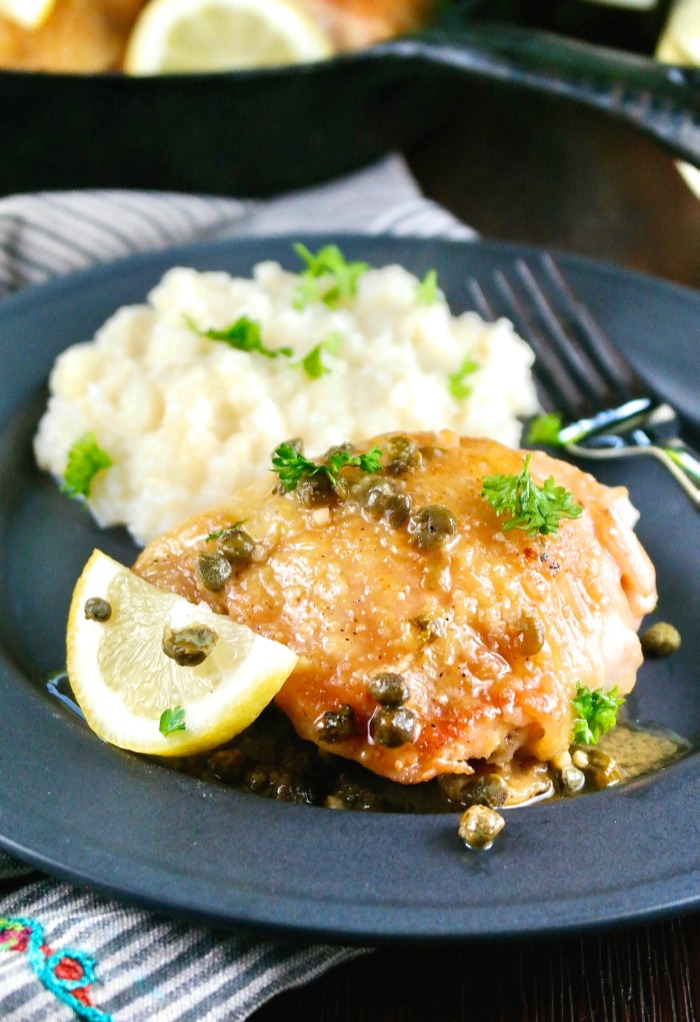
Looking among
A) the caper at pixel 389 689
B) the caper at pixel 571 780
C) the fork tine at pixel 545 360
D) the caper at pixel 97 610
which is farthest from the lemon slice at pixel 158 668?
the fork tine at pixel 545 360

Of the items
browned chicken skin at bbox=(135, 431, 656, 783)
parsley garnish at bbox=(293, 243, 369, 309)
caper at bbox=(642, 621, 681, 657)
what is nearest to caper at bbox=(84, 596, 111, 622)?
browned chicken skin at bbox=(135, 431, 656, 783)

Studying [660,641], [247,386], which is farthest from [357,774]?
[247,386]

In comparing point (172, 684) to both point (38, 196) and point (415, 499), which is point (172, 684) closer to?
point (415, 499)

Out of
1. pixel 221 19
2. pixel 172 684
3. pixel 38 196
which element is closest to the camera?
pixel 172 684

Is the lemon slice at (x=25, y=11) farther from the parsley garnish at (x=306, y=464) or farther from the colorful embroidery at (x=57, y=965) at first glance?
the colorful embroidery at (x=57, y=965)

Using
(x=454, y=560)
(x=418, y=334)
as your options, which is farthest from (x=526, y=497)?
(x=418, y=334)

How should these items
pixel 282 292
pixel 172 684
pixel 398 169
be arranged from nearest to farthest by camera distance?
pixel 172 684
pixel 282 292
pixel 398 169

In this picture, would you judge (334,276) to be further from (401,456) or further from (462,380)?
(401,456)
